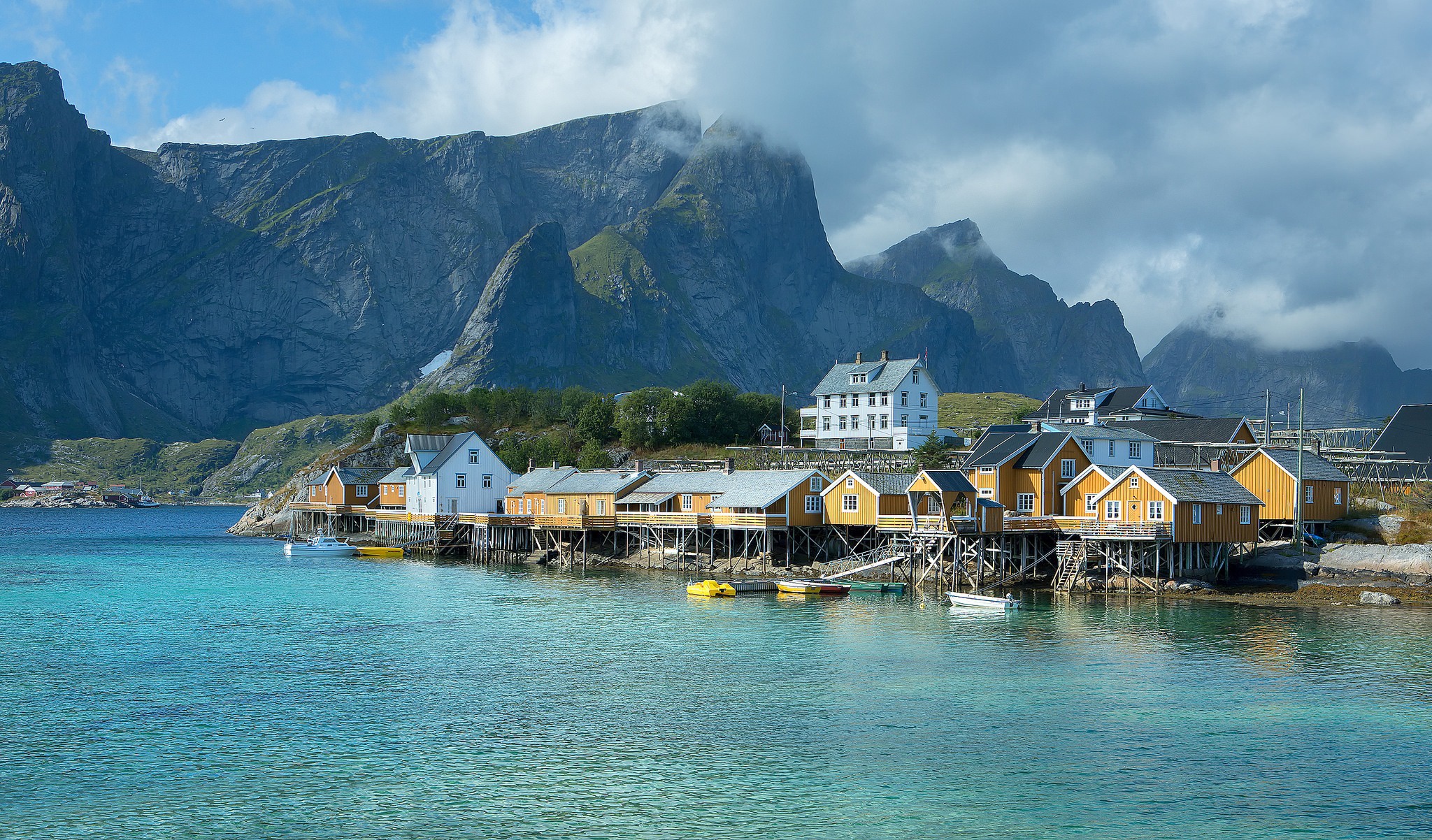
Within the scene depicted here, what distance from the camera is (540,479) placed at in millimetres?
100000

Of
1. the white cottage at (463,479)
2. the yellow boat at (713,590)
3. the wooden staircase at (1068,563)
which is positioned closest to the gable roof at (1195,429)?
the wooden staircase at (1068,563)

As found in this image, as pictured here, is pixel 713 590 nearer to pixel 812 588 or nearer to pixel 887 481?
pixel 812 588

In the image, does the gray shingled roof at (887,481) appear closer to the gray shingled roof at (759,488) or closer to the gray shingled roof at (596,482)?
the gray shingled roof at (759,488)

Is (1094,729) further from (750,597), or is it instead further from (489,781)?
(750,597)

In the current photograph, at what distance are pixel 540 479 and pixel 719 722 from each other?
221ft

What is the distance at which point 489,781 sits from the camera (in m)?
28.2

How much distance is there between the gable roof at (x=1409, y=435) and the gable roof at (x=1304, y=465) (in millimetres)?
20153

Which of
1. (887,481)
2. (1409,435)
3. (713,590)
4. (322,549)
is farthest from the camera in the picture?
(322,549)

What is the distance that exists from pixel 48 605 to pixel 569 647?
34.7m

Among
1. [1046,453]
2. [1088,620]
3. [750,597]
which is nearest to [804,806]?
[1088,620]

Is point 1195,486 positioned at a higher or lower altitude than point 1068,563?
higher

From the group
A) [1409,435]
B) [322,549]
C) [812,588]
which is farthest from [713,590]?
[1409,435]

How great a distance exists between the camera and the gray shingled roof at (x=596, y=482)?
295 feet

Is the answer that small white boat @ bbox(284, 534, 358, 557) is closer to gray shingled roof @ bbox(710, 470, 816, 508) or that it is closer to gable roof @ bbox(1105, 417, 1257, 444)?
gray shingled roof @ bbox(710, 470, 816, 508)
